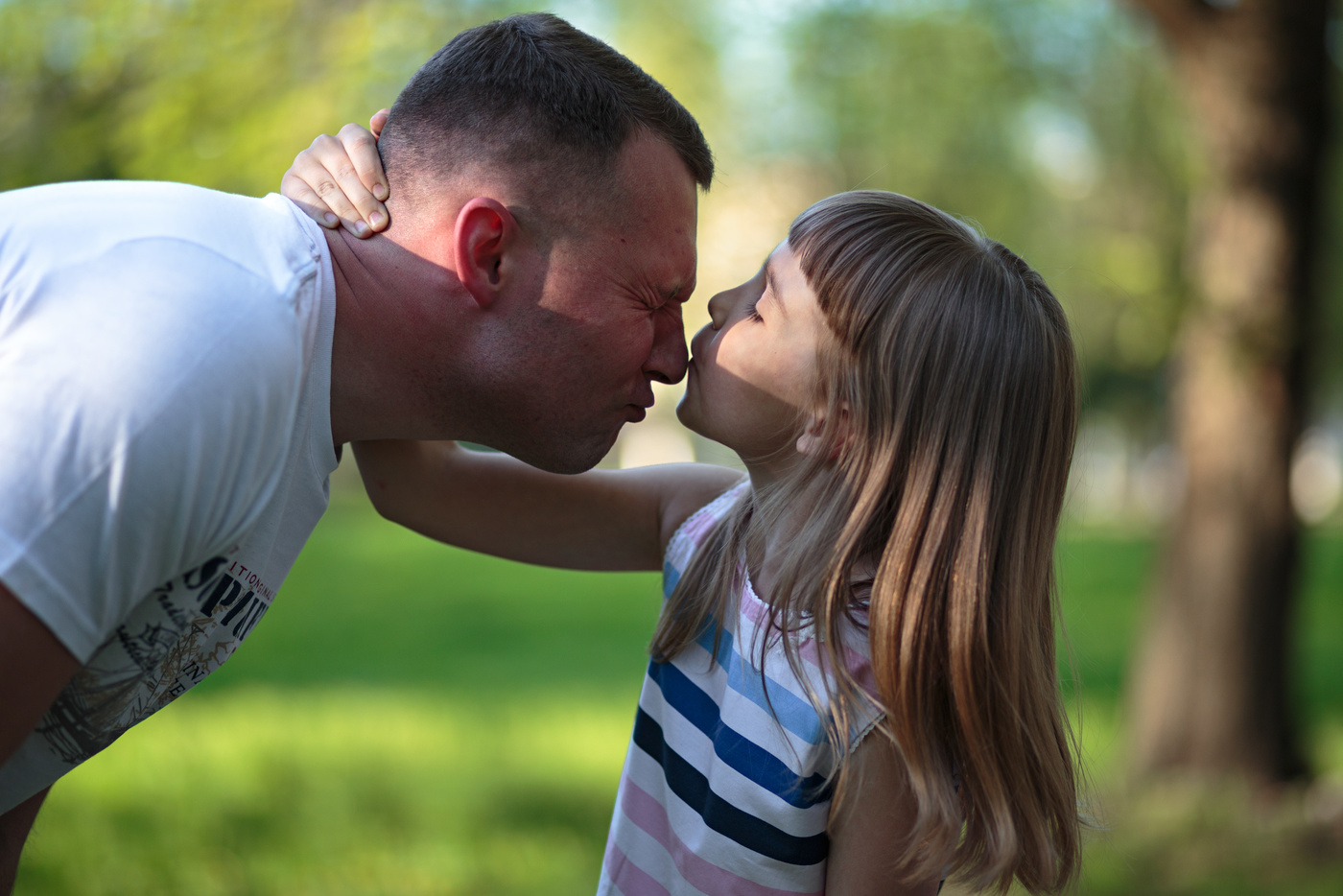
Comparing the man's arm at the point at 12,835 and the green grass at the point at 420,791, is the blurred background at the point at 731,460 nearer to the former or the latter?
the green grass at the point at 420,791

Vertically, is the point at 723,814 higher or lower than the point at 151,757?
higher

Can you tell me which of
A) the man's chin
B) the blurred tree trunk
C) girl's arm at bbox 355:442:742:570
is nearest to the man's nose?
the man's chin

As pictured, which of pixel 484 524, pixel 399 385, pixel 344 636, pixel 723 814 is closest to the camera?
pixel 723 814

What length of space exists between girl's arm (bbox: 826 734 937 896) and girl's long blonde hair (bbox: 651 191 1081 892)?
3cm

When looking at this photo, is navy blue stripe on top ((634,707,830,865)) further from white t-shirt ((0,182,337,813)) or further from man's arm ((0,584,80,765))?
man's arm ((0,584,80,765))

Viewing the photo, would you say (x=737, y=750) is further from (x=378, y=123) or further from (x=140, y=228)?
(x=378, y=123)

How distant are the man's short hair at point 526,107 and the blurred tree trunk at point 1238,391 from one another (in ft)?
13.8

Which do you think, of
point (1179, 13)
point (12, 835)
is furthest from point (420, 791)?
point (1179, 13)

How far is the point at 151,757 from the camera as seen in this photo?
5801 millimetres

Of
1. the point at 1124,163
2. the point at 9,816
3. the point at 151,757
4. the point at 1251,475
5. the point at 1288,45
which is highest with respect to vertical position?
the point at 1124,163

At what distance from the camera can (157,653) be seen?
1.83 m

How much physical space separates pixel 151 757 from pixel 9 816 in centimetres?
401

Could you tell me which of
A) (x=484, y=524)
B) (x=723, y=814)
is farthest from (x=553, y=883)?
(x=723, y=814)

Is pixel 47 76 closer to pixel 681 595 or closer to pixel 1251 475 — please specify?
pixel 681 595
